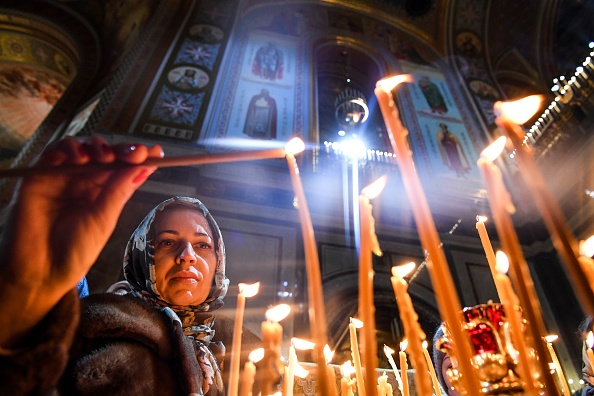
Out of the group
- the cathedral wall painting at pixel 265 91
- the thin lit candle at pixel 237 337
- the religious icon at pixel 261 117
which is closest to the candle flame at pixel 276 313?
the thin lit candle at pixel 237 337

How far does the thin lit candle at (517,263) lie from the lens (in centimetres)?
38

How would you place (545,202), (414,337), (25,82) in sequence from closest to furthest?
(545,202), (414,337), (25,82)

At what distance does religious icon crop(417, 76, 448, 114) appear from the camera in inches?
291

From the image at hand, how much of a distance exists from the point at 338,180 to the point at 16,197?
5053 millimetres

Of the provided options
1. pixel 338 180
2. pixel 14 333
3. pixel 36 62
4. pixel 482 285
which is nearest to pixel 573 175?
pixel 482 285

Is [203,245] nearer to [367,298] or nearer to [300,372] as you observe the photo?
[300,372]

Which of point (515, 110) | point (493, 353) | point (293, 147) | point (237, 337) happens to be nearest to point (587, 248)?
point (493, 353)

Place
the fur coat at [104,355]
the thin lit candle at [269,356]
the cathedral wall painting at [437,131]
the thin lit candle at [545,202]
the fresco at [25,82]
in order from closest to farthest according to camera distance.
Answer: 1. the thin lit candle at [545,202]
2. the thin lit candle at [269,356]
3. the fur coat at [104,355]
4. the cathedral wall painting at [437,131]
5. the fresco at [25,82]

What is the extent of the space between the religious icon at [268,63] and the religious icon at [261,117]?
23.1 inches

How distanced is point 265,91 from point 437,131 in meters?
3.36

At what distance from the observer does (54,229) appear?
67cm

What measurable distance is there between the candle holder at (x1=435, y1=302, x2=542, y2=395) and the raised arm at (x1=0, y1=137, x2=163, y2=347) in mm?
711

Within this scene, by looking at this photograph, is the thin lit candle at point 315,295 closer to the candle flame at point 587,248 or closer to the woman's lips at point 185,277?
the candle flame at point 587,248

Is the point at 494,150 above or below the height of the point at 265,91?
below
